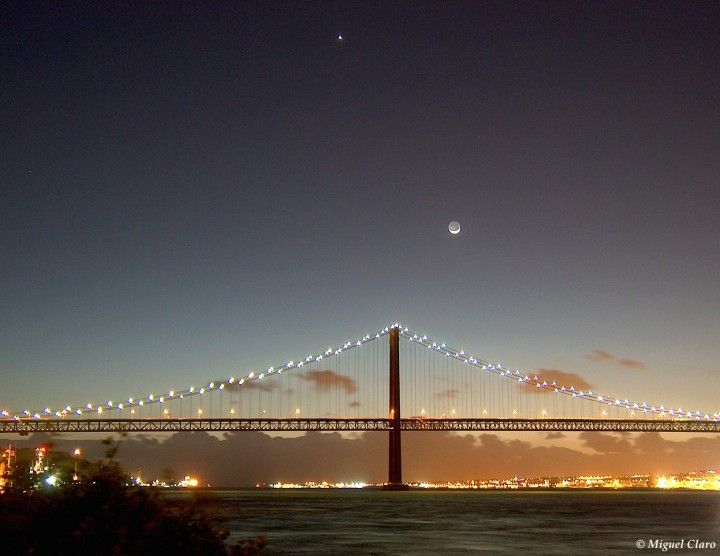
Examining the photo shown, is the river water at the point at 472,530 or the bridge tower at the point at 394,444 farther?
the bridge tower at the point at 394,444

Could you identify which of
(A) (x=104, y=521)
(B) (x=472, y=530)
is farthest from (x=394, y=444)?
(A) (x=104, y=521)

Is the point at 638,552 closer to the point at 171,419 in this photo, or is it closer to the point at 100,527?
the point at 100,527

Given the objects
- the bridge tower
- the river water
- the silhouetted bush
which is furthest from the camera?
the bridge tower

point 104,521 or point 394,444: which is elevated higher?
point 394,444

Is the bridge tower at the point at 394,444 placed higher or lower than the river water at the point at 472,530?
higher

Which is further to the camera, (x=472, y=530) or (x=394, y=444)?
(x=394, y=444)

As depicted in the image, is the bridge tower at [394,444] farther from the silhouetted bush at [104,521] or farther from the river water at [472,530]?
the silhouetted bush at [104,521]

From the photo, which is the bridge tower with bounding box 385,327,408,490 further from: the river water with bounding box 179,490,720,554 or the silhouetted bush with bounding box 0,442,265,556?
the silhouetted bush with bounding box 0,442,265,556

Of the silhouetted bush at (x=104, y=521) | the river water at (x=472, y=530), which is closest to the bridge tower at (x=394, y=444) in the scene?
the river water at (x=472, y=530)

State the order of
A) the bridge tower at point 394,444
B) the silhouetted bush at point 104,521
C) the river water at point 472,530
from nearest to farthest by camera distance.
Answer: the silhouetted bush at point 104,521 < the river water at point 472,530 < the bridge tower at point 394,444

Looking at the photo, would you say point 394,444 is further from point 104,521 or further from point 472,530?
point 104,521

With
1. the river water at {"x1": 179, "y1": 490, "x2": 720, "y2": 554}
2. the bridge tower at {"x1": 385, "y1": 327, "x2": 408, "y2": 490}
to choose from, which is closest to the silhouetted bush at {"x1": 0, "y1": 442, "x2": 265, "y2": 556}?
the river water at {"x1": 179, "y1": 490, "x2": 720, "y2": 554}
